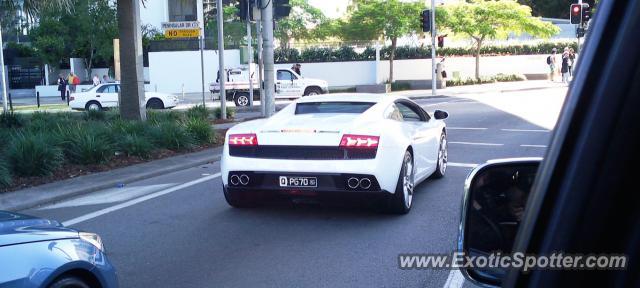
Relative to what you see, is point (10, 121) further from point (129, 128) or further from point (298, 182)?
point (298, 182)

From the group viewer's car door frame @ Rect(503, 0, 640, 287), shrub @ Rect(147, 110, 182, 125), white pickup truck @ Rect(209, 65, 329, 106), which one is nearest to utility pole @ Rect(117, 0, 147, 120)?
shrub @ Rect(147, 110, 182, 125)

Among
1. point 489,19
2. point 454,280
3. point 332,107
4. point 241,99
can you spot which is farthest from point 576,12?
point 454,280

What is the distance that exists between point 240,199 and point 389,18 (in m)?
38.2

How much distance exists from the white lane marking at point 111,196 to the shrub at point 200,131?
443cm

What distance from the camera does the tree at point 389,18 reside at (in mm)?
45219

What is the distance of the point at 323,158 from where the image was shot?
25.7 feet

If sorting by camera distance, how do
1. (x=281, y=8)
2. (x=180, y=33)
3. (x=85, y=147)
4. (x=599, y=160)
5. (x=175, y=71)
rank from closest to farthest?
(x=599, y=160), (x=85, y=147), (x=281, y=8), (x=180, y=33), (x=175, y=71)

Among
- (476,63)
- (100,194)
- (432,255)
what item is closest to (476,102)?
(476,63)

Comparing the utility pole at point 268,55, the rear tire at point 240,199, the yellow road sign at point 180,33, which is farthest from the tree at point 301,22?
the rear tire at point 240,199

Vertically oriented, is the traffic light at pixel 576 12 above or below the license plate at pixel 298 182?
above

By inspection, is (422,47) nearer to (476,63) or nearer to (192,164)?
(476,63)

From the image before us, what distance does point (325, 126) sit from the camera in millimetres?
8102

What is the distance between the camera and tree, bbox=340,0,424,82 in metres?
45.2

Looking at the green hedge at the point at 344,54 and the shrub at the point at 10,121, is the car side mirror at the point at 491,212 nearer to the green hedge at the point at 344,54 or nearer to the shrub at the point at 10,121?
the shrub at the point at 10,121
